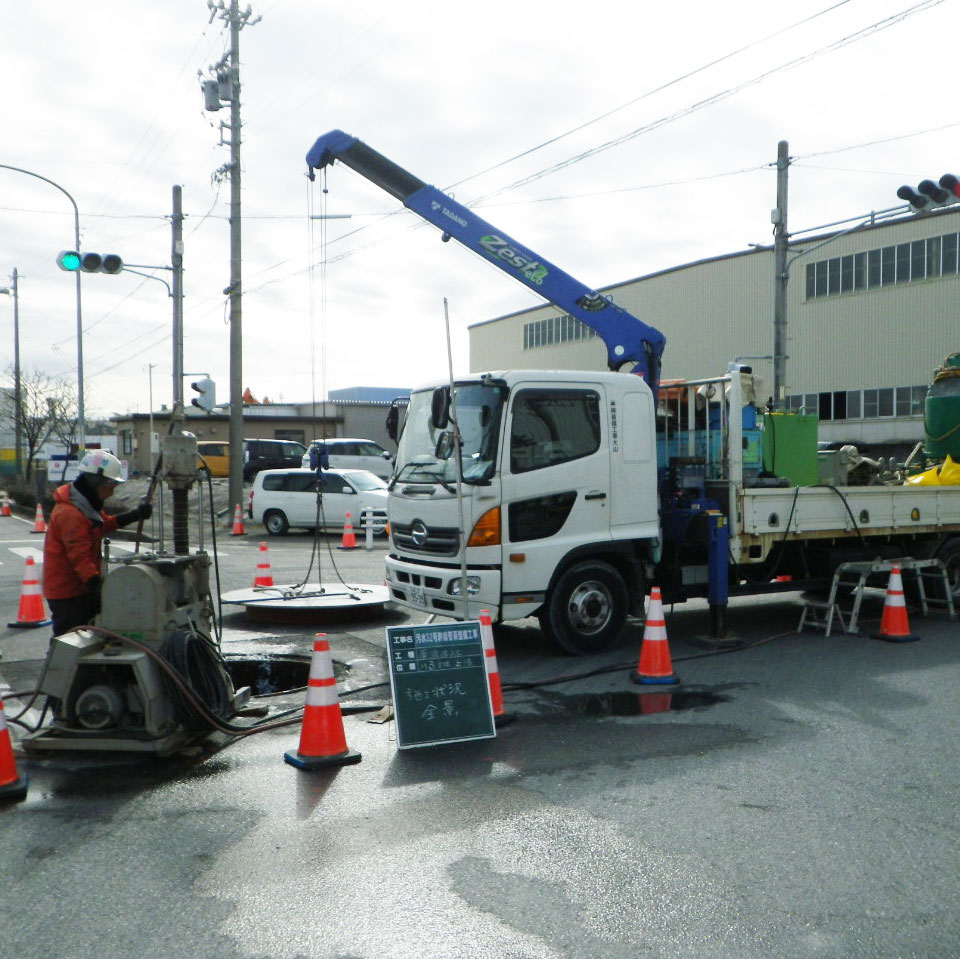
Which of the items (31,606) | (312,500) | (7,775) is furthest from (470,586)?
(312,500)

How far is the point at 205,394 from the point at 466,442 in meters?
12.4

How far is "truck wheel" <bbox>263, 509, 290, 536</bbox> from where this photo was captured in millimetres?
24297

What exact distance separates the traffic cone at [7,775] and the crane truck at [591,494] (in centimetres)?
360

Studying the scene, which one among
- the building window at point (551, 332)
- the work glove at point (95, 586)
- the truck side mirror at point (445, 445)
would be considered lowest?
the work glove at point (95, 586)

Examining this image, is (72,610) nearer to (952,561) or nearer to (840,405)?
(952,561)

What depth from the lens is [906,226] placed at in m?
37.4

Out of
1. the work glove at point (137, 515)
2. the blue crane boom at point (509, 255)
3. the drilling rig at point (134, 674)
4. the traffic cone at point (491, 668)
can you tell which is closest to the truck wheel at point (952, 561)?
the blue crane boom at point (509, 255)

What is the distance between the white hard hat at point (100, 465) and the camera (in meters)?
6.90

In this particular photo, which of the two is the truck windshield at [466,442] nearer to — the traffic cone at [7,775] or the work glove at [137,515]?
the work glove at [137,515]

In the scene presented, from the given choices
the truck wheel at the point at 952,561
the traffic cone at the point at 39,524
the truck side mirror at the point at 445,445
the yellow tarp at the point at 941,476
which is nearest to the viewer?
the truck side mirror at the point at 445,445

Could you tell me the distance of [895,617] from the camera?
976cm

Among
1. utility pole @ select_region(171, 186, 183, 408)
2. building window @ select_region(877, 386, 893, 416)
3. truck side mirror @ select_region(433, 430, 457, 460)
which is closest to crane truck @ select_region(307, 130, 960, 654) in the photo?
truck side mirror @ select_region(433, 430, 457, 460)

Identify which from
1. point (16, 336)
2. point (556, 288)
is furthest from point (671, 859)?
point (16, 336)

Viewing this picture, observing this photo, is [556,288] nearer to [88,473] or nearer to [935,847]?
[88,473]
